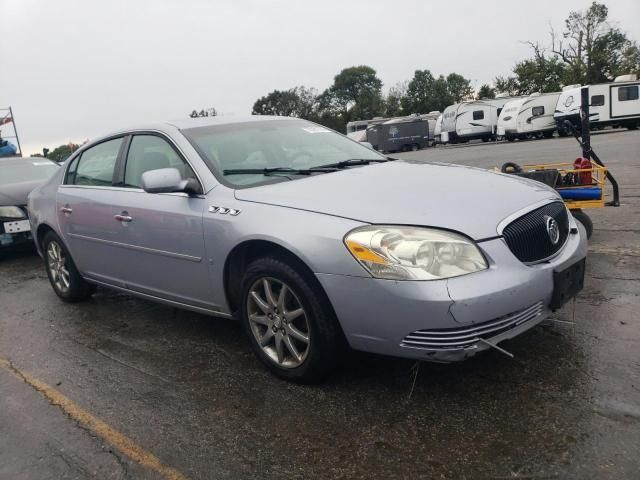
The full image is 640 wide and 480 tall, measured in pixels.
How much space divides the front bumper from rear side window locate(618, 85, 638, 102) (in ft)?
98.4

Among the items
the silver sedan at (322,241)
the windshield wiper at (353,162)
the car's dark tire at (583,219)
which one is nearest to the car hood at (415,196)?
the silver sedan at (322,241)

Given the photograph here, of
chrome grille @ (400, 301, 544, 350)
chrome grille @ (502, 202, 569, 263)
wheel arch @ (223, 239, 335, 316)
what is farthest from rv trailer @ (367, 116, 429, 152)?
chrome grille @ (400, 301, 544, 350)

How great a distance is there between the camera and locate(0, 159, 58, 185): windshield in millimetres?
8617

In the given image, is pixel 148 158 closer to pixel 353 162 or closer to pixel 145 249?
pixel 145 249

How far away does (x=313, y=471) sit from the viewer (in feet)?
7.95

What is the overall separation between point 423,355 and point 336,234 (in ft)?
2.35

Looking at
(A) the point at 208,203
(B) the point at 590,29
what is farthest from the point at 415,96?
(A) the point at 208,203

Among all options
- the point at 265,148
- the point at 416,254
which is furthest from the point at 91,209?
the point at 416,254

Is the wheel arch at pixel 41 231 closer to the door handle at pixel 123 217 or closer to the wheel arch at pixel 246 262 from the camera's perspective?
the door handle at pixel 123 217

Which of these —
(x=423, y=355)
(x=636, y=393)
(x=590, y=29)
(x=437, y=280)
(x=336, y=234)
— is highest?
(x=590, y=29)

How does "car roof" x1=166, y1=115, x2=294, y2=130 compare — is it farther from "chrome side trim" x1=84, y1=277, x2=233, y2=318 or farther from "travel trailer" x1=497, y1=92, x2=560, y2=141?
"travel trailer" x1=497, y1=92, x2=560, y2=141

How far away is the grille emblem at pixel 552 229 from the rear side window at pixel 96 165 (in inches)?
125

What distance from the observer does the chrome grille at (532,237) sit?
281 cm

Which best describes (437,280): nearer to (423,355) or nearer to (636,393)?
(423,355)
